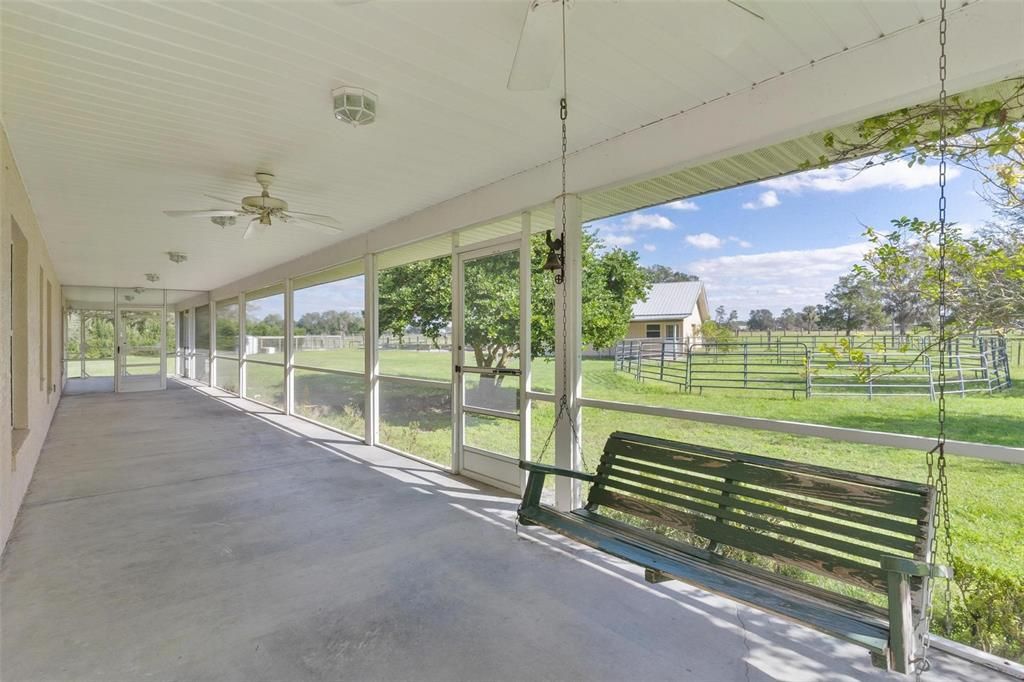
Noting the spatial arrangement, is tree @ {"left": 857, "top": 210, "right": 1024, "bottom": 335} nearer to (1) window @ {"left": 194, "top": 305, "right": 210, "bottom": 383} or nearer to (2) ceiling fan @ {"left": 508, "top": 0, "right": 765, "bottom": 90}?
(2) ceiling fan @ {"left": 508, "top": 0, "right": 765, "bottom": 90}

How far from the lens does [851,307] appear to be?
3.04 m

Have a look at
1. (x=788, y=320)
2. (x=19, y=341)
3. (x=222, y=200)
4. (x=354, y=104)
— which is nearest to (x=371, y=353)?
(x=222, y=200)

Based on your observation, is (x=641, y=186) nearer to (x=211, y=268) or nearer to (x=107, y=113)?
(x=107, y=113)

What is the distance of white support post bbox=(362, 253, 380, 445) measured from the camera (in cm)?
577

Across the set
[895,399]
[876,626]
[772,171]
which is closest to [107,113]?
[772,171]

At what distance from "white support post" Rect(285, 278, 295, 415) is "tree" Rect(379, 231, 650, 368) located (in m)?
2.79

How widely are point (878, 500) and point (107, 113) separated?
428 cm

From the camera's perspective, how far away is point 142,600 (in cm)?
242

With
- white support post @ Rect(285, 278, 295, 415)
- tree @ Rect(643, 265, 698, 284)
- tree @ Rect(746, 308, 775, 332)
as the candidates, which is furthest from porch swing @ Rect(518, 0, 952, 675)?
white support post @ Rect(285, 278, 295, 415)

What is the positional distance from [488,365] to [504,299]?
616 mm

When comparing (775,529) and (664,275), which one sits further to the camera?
(664,275)

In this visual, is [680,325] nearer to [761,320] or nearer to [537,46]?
[761,320]

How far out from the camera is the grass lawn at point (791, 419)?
117 inches

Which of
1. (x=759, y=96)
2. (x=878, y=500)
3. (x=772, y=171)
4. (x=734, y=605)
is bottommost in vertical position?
(x=734, y=605)
